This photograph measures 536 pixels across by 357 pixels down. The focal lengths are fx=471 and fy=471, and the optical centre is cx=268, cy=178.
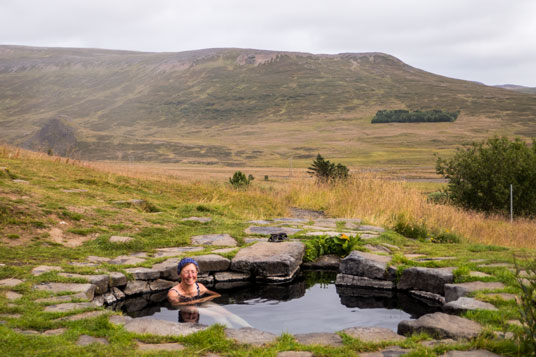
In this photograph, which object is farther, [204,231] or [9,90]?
[9,90]

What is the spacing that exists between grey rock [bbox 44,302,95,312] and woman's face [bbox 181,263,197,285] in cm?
133

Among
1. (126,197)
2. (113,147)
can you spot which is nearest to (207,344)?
(126,197)

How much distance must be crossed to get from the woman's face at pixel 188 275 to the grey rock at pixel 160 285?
1.24 ft

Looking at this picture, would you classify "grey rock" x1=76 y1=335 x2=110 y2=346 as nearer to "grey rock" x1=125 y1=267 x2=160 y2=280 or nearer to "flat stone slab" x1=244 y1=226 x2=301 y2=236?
"grey rock" x1=125 y1=267 x2=160 y2=280

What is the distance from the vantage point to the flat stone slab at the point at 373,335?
3629 millimetres

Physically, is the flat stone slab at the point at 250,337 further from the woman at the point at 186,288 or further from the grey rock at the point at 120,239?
the grey rock at the point at 120,239

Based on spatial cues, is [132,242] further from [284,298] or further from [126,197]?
[126,197]

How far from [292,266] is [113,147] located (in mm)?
50070

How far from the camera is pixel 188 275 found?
17.9 feet

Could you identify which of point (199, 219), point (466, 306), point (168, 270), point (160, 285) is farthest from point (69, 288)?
point (199, 219)

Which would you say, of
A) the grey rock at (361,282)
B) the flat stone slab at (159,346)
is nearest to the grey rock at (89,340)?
the flat stone slab at (159,346)

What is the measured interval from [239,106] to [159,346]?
330 feet

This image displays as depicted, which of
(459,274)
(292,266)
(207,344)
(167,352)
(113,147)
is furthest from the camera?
(113,147)

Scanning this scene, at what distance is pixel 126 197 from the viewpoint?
10289 millimetres
